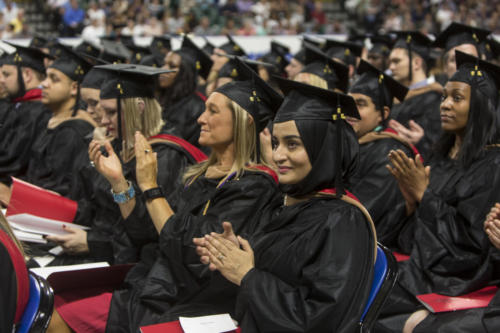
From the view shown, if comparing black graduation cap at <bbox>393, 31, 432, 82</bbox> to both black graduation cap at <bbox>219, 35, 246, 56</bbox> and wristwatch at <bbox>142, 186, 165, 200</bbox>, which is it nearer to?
black graduation cap at <bbox>219, 35, 246, 56</bbox>

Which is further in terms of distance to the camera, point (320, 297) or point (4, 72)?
point (4, 72)

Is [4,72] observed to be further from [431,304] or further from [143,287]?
[431,304]

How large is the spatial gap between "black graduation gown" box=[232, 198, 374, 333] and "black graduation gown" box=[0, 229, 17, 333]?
32.2 inches

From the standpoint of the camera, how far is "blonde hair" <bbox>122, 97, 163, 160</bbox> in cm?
398

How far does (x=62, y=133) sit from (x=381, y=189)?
2.73 metres

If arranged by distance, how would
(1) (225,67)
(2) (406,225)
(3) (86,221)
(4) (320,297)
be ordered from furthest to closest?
(1) (225,67)
(3) (86,221)
(2) (406,225)
(4) (320,297)

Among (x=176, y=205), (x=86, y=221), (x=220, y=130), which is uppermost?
(x=220, y=130)

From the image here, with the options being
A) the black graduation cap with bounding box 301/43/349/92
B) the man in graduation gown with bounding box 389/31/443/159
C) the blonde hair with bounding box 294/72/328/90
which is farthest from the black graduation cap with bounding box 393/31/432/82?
the blonde hair with bounding box 294/72/328/90

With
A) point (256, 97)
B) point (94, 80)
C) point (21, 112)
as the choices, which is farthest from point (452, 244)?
point (21, 112)

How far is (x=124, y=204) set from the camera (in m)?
3.46

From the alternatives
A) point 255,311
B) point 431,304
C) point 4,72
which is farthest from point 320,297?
point 4,72

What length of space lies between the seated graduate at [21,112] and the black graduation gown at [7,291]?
3.75 meters

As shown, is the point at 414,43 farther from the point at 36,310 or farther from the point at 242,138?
the point at 36,310

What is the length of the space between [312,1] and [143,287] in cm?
1849
